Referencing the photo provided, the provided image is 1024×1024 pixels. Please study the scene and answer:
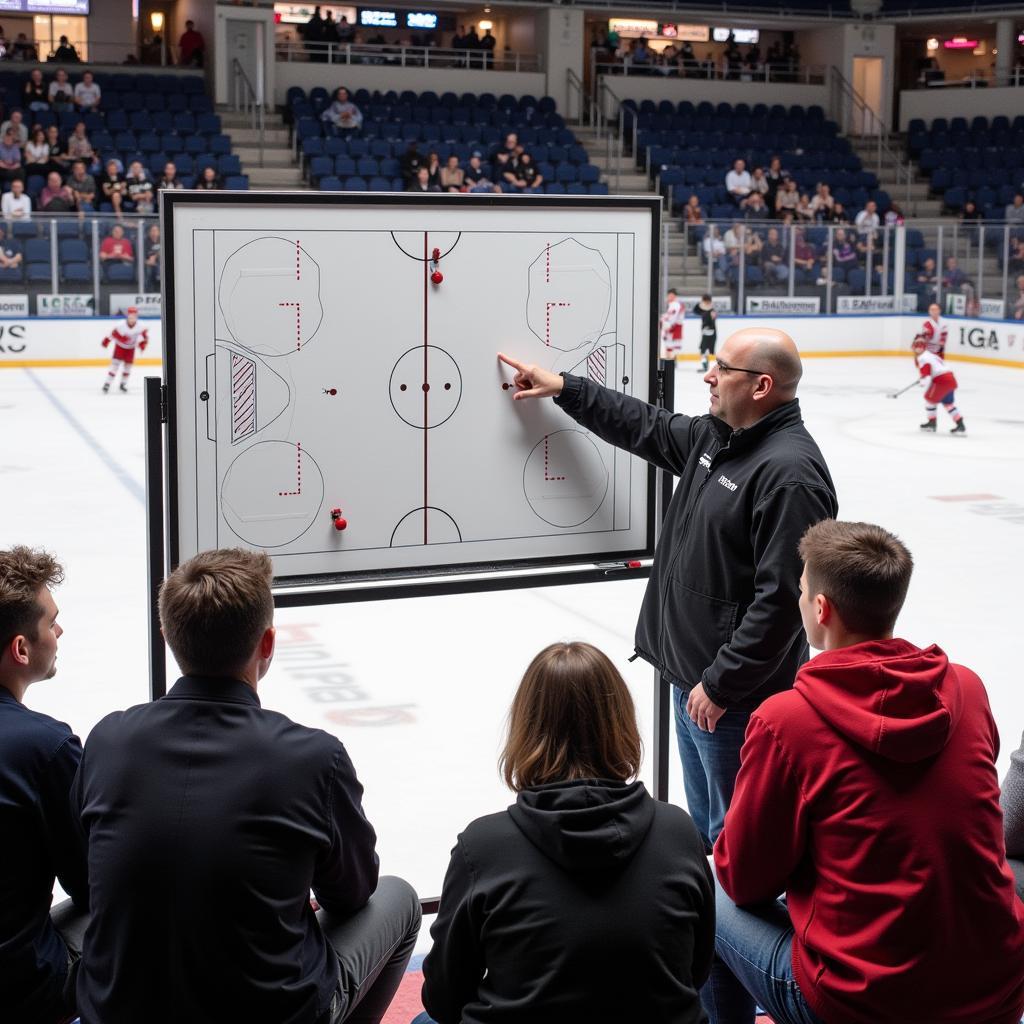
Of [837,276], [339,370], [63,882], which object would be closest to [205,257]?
[339,370]

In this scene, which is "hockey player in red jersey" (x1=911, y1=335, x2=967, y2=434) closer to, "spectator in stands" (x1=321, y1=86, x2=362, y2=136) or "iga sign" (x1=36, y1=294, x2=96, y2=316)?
"iga sign" (x1=36, y1=294, x2=96, y2=316)

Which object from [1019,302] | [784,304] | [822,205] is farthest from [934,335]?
[822,205]

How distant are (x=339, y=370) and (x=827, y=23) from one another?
96.8 feet

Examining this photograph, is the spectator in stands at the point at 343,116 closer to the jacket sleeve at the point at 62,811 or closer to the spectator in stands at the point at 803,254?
the spectator in stands at the point at 803,254

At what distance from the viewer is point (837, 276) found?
23219mm

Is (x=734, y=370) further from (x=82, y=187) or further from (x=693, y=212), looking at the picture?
(x=693, y=212)

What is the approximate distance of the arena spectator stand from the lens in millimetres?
23938

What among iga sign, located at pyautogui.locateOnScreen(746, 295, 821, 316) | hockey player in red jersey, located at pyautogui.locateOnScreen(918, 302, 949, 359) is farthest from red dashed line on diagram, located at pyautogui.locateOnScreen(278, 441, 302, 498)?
iga sign, located at pyautogui.locateOnScreen(746, 295, 821, 316)

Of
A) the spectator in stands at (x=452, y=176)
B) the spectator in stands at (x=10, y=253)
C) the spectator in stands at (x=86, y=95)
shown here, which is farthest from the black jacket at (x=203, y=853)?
the spectator in stands at (x=86, y=95)

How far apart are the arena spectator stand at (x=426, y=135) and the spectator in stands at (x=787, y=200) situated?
3095 mm

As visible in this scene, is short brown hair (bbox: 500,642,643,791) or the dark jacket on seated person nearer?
short brown hair (bbox: 500,642,643,791)

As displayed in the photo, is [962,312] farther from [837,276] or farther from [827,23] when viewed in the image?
[827,23]

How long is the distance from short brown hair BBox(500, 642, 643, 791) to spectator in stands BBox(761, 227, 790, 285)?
21.4 meters

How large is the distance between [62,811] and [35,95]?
2262 centimetres
